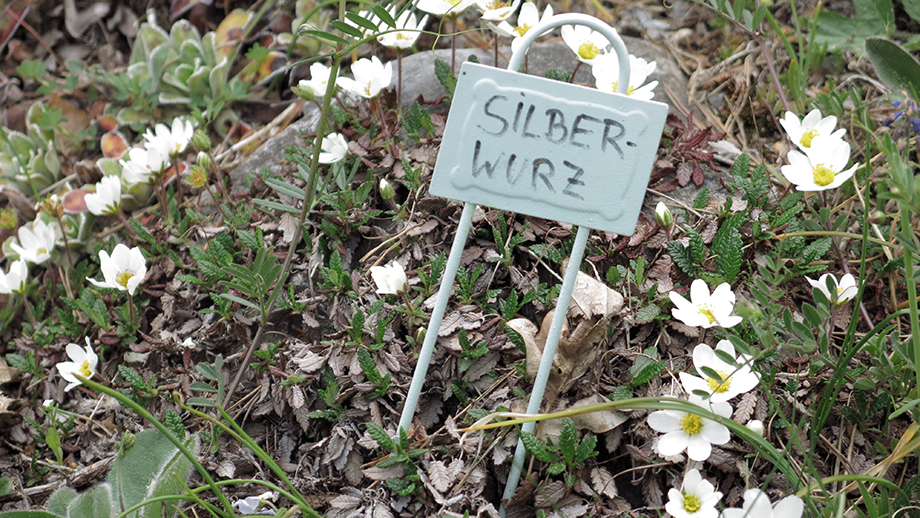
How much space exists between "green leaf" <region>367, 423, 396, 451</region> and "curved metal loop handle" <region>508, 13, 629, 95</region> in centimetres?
90

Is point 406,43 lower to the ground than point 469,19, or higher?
higher

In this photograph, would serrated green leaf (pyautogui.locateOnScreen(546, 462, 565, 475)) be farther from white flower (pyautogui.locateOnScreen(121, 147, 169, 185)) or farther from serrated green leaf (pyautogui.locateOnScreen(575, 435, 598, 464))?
white flower (pyautogui.locateOnScreen(121, 147, 169, 185))

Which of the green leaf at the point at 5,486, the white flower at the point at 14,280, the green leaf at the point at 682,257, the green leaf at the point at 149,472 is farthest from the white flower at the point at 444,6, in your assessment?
the green leaf at the point at 5,486

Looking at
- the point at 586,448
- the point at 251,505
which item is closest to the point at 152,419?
the point at 251,505

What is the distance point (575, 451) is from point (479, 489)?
250 millimetres

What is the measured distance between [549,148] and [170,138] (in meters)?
1.61

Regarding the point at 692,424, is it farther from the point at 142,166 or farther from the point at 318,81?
the point at 142,166

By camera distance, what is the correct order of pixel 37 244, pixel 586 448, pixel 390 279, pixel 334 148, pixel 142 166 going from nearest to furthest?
1. pixel 586 448
2. pixel 390 279
3. pixel 334 148
4. pixel 142 166
5. pixel 37 244

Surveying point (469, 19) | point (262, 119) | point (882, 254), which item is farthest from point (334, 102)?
point (882, 254)

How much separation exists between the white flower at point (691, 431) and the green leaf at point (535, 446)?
0.26 meters

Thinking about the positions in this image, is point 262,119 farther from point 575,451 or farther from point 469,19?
point 575,451

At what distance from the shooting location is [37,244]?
8.09ft

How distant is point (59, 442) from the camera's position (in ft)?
6.45

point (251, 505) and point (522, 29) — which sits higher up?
point (522, 29)
